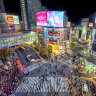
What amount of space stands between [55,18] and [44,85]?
36.0 metres

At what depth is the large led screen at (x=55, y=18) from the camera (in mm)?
42328

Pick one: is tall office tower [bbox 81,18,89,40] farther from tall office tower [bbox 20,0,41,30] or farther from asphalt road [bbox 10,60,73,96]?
asphalt road [bbox 10,60,73,96]

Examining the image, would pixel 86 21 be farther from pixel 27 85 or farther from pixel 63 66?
pixel 27 85

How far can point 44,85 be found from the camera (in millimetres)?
19109

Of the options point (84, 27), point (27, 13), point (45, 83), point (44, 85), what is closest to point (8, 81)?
point (44, 85)

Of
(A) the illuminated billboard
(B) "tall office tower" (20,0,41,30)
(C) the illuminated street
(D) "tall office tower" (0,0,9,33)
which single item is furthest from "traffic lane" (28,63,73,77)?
(B) "tall office tower" (20,0,41,30)

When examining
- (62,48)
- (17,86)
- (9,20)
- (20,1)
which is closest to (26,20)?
(20,1)

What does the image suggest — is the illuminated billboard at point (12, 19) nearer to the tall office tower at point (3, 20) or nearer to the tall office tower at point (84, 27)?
the tall office tower at point (3, 20)

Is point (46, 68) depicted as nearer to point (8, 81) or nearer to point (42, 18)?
point (8, 81)

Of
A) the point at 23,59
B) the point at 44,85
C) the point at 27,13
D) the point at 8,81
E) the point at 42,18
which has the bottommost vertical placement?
the point at 44,85

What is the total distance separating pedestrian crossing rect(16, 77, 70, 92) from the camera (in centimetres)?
1788

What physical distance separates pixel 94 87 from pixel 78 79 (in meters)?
3.92

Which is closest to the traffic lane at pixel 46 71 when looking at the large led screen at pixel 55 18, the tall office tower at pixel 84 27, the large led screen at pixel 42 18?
the large led screen at pixel 55 18

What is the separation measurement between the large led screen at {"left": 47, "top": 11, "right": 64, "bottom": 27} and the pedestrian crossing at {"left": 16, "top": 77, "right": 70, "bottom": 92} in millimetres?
31671
